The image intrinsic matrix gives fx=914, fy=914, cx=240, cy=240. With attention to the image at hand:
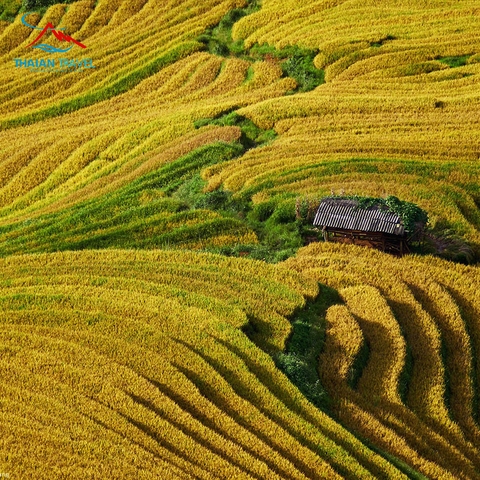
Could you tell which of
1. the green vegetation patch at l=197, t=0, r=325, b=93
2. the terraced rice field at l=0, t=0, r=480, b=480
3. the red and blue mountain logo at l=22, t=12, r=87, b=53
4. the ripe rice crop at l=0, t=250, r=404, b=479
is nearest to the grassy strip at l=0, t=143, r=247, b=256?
the terraced rice field at l=0, t=0, r=480, b=480

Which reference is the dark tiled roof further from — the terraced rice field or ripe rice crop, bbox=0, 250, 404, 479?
ripe rice crop, bbox=0, 250, 404, 479

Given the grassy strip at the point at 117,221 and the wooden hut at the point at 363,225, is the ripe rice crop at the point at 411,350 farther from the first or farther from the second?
the grassy strip at the point at 117,221

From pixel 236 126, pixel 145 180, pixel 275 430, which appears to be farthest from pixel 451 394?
pixel 236 126

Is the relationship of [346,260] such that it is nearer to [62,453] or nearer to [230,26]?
[62,453]

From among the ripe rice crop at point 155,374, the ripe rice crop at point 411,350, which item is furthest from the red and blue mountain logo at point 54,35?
the ripe rice crop at point 411,350

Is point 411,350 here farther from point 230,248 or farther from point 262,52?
point 262,52

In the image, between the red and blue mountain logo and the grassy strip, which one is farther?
the red and blue mountain logo

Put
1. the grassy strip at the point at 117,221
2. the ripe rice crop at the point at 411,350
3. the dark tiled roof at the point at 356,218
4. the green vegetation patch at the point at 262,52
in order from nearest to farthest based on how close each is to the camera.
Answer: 1. the ripe rice crop at the point at 411,350
2. the dark tiled roof at the point at 356,218
3. the grassy strip at the point at 117,221
4. the green vegetation patch at the point at 262,52
